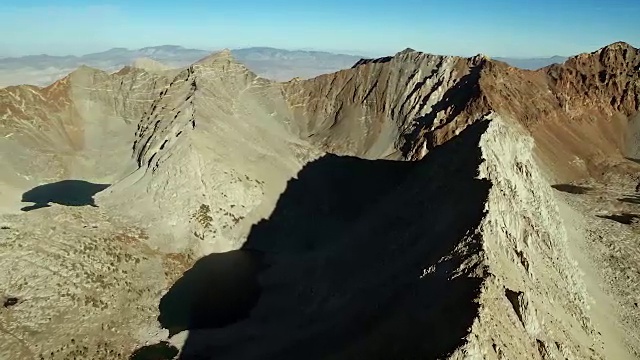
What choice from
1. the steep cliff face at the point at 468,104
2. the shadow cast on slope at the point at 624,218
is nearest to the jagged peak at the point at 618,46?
the steep cliff face at the point at 468,104

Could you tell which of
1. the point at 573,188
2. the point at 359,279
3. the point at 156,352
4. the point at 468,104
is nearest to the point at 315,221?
the point at 359,279

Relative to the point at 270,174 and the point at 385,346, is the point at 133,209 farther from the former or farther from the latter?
the point at 385,346

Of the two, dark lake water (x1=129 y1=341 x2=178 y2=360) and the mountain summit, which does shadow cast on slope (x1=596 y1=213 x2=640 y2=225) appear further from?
dark lake water (x1=129 y1=341 x2=178 y2=360)

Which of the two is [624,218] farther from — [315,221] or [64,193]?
[64,193]

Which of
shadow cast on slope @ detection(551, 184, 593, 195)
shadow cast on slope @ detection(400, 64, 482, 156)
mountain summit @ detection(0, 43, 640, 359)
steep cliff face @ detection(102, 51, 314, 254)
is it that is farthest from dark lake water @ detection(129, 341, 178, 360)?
shadow cast on slope @ detection(551, 184, 593, 195)

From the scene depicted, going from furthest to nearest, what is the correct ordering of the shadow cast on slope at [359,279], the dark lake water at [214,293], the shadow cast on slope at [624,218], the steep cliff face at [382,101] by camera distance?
the steep cliff face at [382,101], the shadow cast on slope at [624,218], the dark lake water at [214,293], the shadow cast on slope at [359,279]

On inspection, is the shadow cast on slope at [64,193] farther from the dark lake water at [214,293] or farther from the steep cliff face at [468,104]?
the steep cliff face at [468,104]
